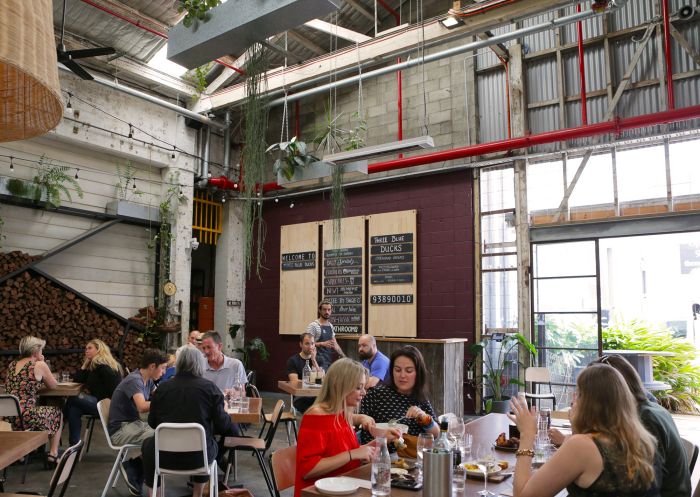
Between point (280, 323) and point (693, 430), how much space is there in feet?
21.7

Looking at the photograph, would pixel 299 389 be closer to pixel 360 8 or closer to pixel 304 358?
pixel 304 358

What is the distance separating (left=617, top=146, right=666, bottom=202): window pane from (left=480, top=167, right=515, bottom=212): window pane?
1.44 meters

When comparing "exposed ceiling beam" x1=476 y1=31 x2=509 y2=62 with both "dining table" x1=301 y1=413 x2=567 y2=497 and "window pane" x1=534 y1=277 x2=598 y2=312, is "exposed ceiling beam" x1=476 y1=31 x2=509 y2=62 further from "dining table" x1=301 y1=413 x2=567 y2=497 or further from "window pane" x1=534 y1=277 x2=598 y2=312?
"dining table" x1=301 y1=413 x2=567 y2=497

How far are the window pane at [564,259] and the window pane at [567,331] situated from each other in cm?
60

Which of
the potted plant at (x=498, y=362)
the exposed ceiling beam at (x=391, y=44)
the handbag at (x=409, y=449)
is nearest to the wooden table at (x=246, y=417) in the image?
the handbag at (x=409, y=449)

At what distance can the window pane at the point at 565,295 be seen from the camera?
789cm

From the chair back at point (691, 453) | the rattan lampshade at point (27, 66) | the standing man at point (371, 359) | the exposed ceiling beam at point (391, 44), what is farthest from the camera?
the standing man at point (371, 359)

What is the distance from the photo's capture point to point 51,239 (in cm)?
882

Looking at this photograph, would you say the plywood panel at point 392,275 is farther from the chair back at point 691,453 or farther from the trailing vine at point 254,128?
the chair back at point 691,453

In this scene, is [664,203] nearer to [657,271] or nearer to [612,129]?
[612,129]

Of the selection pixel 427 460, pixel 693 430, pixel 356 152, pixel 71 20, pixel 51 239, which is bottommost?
pixel 693 430

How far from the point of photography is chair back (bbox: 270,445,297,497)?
284 centimetres

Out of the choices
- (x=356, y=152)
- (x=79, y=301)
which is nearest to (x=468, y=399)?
(x=356, y=152)

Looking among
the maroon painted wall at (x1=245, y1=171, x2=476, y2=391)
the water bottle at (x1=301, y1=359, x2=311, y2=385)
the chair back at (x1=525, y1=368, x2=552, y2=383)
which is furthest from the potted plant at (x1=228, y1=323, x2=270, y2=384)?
the chair back at (x1=525, y1=368, x2=552, y2=383)
